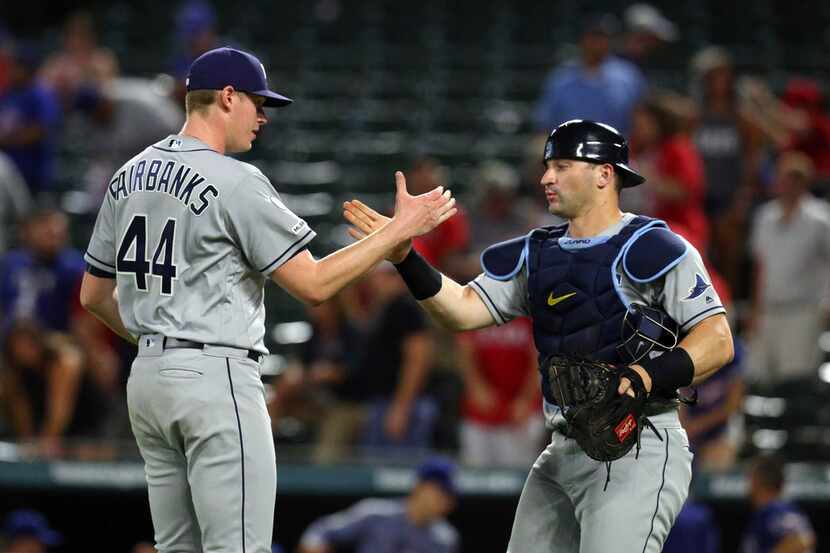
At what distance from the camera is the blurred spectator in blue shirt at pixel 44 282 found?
29.3 feet

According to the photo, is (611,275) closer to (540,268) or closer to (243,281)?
(540,268)

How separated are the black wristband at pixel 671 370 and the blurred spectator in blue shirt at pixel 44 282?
216 inches

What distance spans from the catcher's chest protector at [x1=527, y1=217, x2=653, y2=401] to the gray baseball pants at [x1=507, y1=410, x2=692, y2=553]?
0.79 ft

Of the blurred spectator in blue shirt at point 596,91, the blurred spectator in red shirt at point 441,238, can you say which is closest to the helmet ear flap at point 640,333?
the blurred spectator in red shirt at point 441,238

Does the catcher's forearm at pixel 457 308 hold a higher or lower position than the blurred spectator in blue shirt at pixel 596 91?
lower

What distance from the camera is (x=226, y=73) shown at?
418 cm

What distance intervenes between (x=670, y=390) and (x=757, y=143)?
5.75m

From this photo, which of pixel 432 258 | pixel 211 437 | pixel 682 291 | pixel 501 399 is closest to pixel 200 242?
pixel 211 437

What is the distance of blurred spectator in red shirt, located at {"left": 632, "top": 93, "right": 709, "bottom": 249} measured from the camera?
8.84 m

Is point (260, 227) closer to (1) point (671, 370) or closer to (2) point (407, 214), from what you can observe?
(2) point (407, 214)

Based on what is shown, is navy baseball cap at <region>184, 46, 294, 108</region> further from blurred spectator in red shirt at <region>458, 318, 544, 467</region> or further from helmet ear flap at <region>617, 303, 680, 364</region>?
blurred spectator in red shirt at <region>458, 318, 544, 467</region>

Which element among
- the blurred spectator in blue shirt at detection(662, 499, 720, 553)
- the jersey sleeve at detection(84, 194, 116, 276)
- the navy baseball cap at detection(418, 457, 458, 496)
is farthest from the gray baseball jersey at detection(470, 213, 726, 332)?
the navy baseball cap at detection(418, 457, 458, 496)

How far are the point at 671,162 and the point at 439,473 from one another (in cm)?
270

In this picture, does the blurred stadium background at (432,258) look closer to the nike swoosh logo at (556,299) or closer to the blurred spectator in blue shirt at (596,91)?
the blurred spectator in blue shirt at (596,91)
